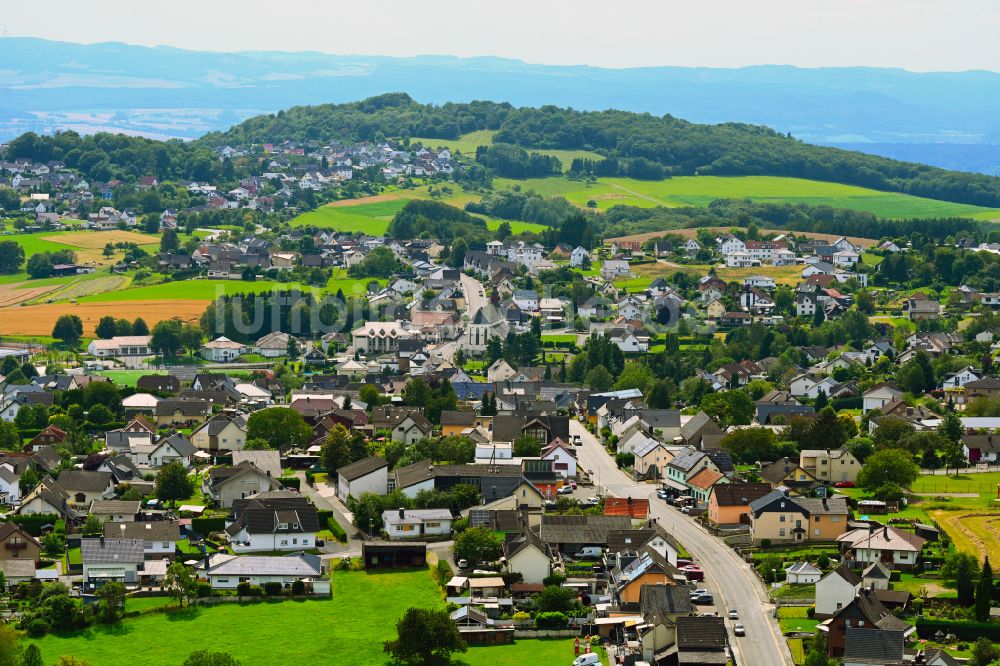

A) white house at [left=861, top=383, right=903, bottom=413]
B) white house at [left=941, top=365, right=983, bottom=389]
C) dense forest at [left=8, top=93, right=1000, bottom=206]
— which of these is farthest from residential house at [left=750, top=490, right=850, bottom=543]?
dense forest at [left=8, top=93, right=1000, bottom=206]

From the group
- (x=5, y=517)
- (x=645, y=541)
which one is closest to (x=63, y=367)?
(x=5, y=517)

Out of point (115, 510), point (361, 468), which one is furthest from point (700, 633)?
point (115, 510)

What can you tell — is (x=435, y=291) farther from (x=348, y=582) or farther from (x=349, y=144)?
(x=349, y=144)

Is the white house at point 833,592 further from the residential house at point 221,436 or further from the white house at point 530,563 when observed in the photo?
the residential house at point 221,436

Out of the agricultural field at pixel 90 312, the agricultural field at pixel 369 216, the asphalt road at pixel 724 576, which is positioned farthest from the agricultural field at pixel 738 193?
the asphalt road at pixel 724 576

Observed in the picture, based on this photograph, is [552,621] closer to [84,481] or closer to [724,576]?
[724,576]
